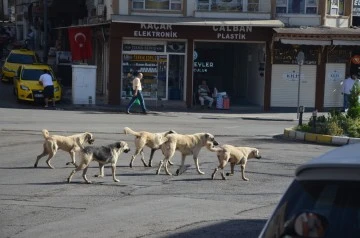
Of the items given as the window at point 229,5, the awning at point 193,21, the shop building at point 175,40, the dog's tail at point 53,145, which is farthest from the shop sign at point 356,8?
the dog's tail at point 53,145

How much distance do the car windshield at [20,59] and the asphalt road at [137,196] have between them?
65.7 feet

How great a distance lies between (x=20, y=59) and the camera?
4016cm

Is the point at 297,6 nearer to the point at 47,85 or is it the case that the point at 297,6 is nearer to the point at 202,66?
the point at 202,66

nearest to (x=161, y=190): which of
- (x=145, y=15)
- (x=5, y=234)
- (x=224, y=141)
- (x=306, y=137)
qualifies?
(x=5, y=234)

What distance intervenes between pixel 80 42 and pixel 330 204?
31.8m

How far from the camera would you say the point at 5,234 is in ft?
31.8

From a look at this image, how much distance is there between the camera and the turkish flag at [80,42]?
Answer: 34750 mm

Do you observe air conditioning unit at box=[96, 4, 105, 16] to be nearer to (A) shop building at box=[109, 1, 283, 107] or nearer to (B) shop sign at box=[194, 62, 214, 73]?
(A) shop building at box=[109, 1, 283, 107]

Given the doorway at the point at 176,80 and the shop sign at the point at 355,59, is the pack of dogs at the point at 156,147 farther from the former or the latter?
the shop sign at the point at 355,59

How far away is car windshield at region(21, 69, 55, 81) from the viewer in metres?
32.7

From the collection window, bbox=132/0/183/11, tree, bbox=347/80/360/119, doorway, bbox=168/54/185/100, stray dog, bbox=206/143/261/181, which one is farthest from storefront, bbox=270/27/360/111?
stray dog, bbox=206/143/261/181

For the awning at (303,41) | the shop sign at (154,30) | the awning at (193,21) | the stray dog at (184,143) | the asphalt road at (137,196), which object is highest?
the awning at (193,21)

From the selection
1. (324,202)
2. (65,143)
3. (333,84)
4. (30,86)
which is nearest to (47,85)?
(30,86)

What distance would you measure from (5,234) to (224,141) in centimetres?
1153
